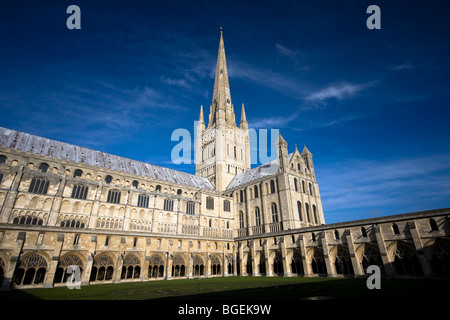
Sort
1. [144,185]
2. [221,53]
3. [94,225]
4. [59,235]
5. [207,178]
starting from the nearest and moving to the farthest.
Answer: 1. [59,235]
2. [94,225]
3. [144,185]
4. [207,178]
5. [221,53]

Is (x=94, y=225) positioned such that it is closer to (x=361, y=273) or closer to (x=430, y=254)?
(x=361, y=273)

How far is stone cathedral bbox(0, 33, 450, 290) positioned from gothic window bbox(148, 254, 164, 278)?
152 mm

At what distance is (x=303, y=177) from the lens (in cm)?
4900

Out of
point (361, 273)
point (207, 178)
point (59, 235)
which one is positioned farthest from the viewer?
point (207, 178)

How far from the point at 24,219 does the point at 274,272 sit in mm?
37267

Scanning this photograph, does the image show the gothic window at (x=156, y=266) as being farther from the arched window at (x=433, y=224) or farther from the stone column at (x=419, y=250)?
the arched window at (x=433, y=224)

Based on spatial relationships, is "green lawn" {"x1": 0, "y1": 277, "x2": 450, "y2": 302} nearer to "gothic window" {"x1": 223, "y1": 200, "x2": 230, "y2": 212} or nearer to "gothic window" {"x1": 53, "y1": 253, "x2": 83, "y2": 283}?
"gothic window" {"x1": 53, "y1": 253, "x2": 83, "y2": 283}

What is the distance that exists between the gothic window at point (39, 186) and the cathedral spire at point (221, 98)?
1786 inches

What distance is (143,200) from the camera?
142ft

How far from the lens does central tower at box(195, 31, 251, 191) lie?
66.1 m

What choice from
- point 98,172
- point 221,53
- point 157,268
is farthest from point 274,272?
point 221,53

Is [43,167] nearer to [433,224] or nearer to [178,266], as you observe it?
[178,266]

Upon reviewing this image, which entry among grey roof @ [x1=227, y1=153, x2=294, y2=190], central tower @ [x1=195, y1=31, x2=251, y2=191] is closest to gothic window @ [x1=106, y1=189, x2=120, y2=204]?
grey roof @ [x1=227, y1=153, x2=294, y2=190]

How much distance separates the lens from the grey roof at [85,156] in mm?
38719
